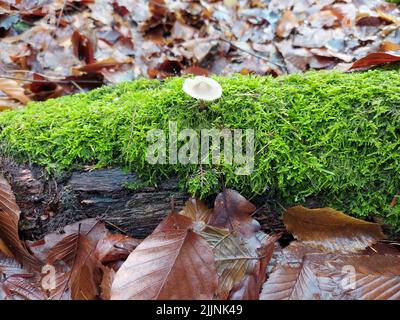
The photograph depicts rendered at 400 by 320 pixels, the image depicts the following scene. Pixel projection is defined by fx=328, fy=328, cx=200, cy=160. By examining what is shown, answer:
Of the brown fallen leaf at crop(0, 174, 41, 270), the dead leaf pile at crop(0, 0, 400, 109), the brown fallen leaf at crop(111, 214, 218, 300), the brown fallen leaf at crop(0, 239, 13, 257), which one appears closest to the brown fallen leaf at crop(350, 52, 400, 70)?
the dead leaf pile at crop(0, 0, 400, 109)

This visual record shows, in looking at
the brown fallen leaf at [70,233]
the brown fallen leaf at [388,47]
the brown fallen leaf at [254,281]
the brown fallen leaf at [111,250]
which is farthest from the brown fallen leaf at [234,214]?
the brown fallen leaf at [388,47]

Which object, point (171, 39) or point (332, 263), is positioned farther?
point (171, 39)

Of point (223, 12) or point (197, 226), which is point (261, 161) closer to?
point (197, 226)

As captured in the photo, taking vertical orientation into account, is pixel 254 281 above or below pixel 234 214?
below

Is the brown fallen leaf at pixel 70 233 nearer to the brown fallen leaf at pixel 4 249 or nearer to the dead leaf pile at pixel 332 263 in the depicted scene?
the brown fallen leaf at pixel 4 249

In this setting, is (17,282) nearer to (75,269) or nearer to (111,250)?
(75,269)

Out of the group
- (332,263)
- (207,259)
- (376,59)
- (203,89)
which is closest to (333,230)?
(332,263)
